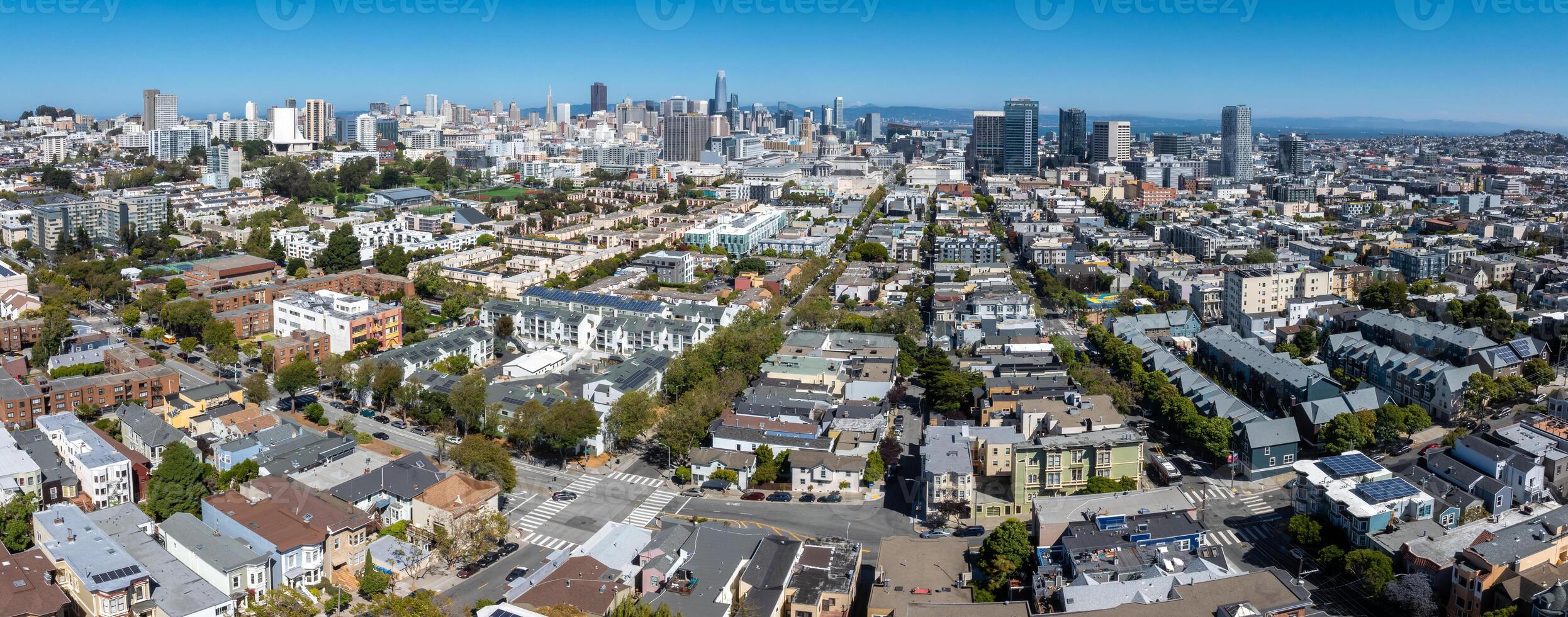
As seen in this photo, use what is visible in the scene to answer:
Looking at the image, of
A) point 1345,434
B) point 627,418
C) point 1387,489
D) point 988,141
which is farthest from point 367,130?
point 1387,489

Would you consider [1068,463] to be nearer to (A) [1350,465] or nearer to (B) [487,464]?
(A) [1350,465]

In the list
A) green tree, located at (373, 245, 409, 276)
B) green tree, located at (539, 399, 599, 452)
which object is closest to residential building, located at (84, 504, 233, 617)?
green tree, located at (539, 399, 599, 452)

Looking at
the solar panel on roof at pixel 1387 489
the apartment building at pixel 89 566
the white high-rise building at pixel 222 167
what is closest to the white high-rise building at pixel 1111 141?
the white high-rise building at pixel 222 167

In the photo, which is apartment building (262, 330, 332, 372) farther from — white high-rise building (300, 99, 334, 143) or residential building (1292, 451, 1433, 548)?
white high-rise building (300, 99, 334, 143)

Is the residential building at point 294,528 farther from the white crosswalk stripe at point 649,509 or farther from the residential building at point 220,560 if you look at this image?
the white crosswalk stripe at point 649,509

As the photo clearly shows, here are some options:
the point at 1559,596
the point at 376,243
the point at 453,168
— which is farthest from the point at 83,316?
the point at 453,168

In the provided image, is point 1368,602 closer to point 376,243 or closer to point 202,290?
point 202,290
